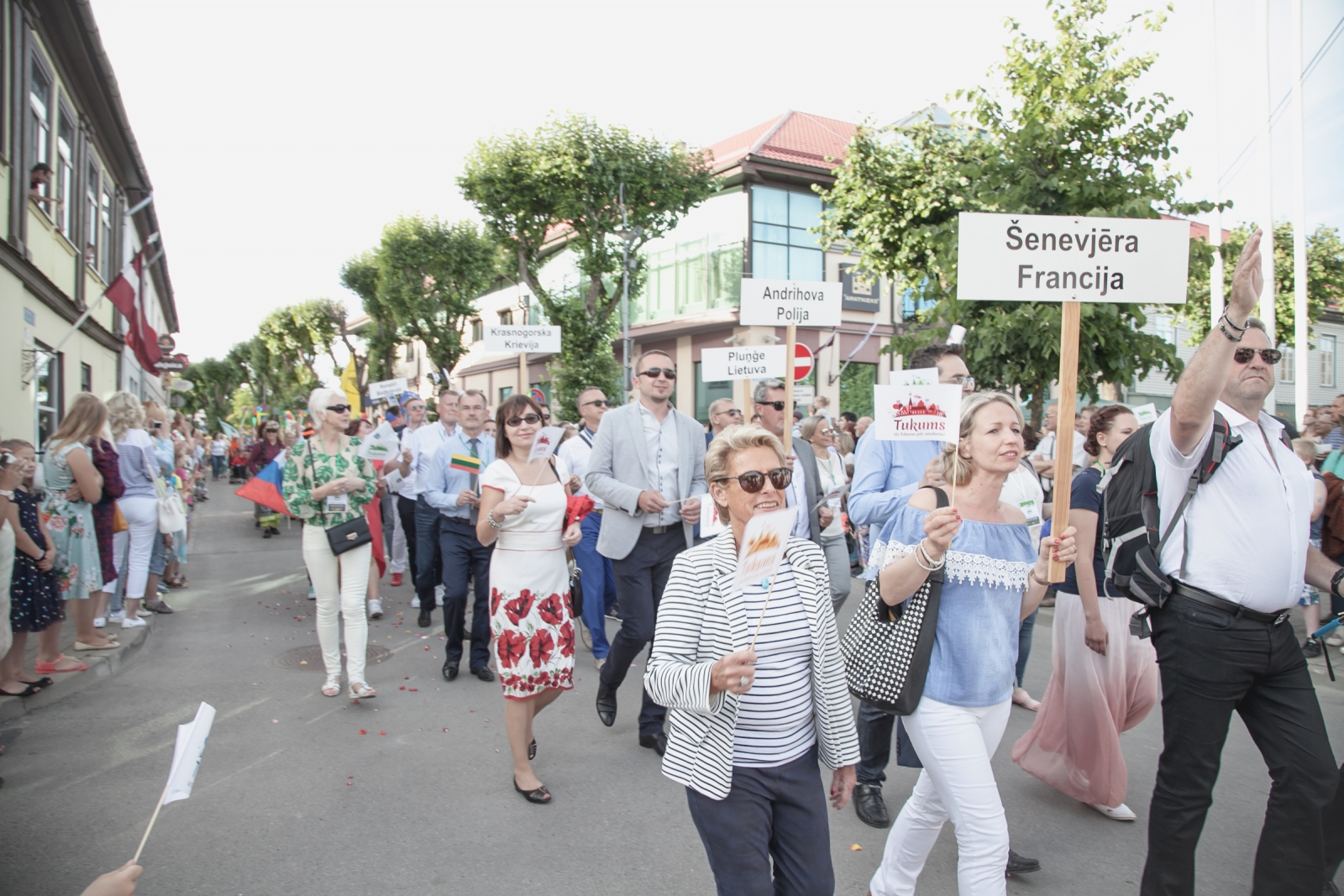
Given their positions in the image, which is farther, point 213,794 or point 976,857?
point 213,794

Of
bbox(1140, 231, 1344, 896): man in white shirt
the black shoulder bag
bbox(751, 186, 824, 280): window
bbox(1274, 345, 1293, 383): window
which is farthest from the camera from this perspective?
bbox(1274, 345, 1293, 383): window

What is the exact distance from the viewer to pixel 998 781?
442cm

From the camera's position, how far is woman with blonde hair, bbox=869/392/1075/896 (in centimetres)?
267

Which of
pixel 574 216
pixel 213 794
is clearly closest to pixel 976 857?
pixel 213 794

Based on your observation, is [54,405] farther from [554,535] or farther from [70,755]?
[554,535]

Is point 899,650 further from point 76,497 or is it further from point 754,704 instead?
point 76,497

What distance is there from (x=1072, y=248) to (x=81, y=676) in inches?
272

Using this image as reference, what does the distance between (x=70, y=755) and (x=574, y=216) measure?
23.4 metres

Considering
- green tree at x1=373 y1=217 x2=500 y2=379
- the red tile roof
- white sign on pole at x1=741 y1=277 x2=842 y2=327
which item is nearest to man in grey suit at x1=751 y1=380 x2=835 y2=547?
white sign on pole at x1=741 y1=277 x2=842 y2=327

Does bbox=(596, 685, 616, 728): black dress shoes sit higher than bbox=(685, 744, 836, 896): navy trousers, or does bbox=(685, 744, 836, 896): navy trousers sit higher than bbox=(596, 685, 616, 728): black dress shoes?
bbox=(685, 744, 836, 896): navy trousers

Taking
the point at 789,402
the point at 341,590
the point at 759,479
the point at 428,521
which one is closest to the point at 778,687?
the point at 759,479

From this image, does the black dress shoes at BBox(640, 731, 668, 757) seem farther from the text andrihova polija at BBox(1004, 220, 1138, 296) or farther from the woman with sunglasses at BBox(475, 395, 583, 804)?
the text andrihova polija at BBox(1004, 220, 1138, 296)

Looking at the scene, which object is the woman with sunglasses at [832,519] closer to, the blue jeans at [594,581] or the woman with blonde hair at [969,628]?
the blue jeans at [594,581]

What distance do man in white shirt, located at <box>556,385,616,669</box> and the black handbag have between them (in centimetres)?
361
